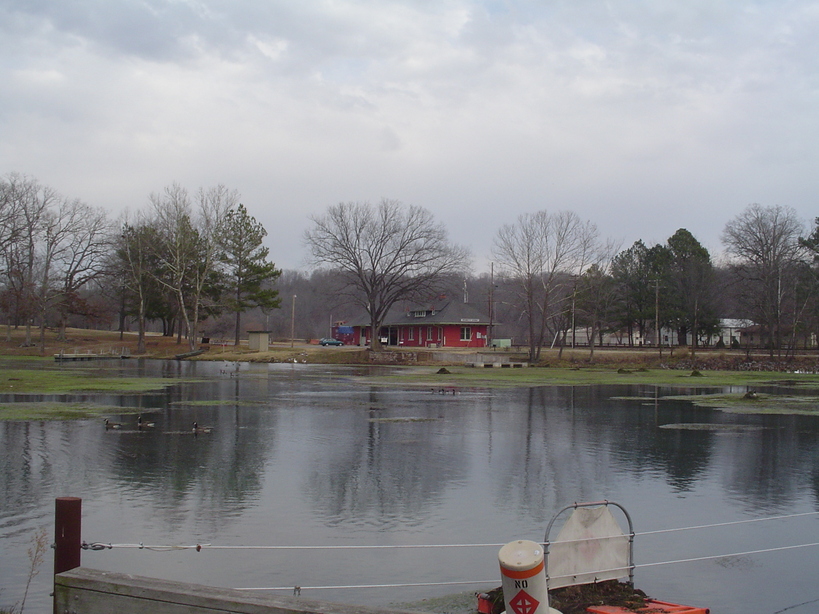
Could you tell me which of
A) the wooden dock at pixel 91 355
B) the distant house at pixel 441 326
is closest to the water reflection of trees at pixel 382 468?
the wooden dock at pixel 91 355

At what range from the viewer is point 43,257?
7356 cm

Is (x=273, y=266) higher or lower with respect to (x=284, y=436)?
higher

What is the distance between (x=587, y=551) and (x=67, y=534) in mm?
4696

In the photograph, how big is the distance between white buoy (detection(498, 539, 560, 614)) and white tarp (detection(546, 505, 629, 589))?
1.55m

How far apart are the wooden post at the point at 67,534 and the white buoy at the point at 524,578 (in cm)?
316

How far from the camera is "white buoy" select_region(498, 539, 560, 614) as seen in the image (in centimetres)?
545

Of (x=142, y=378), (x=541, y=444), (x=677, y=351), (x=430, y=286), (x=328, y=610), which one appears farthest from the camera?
(x=430, y=286)

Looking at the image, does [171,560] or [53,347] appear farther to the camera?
[53,347]

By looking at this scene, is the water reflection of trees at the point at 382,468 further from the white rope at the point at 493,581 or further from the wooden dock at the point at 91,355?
the wooden dock at the point at 91,355

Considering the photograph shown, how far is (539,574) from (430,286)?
61133 mm

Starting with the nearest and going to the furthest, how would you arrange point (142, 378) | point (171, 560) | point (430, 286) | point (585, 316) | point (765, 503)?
point (171, 560), point (765, 503), point (142, 378), point (430, 286), point (585, 316)

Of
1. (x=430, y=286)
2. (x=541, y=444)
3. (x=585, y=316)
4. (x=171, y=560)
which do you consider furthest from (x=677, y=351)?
(x=171, y=560)

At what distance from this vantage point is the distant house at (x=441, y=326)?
277ft

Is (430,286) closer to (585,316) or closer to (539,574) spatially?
(585,316)
